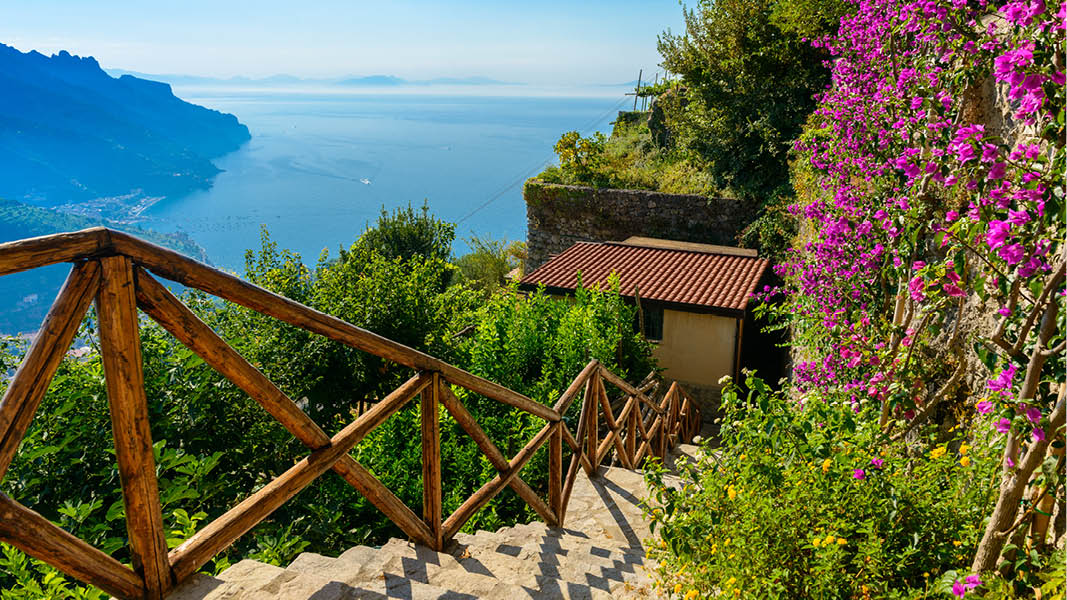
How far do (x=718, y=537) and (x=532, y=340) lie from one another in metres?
5.47

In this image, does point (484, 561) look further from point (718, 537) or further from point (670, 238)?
point (670, 238)

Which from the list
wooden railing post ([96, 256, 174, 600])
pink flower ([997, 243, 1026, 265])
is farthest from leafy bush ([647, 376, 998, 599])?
wooden railing post ([96, 256, 174, 600])

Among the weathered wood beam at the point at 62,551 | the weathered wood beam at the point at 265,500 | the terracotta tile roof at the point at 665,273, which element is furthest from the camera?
the terracotta tile roof at the point at 665,273

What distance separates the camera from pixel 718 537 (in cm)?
251

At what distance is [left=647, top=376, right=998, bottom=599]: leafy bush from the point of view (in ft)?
7.45

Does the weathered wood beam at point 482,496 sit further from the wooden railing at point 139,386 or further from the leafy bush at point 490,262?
the leafy bush at point 490,262

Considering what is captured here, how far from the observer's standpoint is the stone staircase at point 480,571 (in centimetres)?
218

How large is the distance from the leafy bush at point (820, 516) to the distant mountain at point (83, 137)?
100 meters

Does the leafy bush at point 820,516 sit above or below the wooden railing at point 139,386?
below

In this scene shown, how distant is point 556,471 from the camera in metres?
4.29

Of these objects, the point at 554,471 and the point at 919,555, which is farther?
the point at 554,471

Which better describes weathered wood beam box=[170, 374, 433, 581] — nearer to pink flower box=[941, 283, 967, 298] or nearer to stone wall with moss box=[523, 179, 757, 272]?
pink flower box=[941, 283, 967, 298]

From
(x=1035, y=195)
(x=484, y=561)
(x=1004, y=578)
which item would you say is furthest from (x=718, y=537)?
(x=1035, y=195)

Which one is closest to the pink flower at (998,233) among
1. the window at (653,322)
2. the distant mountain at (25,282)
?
the window at (653,322)
